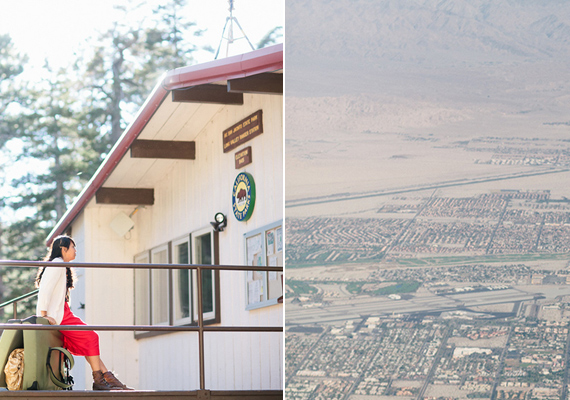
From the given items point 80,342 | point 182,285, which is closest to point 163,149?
point 182,285

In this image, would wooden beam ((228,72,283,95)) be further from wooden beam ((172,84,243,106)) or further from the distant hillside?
the distant hillside

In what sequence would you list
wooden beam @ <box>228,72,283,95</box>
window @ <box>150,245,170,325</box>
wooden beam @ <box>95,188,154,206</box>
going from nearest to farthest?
1. wooden beam @ <box>228,72,283,95</box>
2. window @ <box>150,245,170,325</box>
3. wooden beam @ <box>95,188,154,206</box>

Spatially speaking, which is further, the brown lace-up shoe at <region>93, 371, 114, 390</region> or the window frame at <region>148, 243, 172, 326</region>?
the window frame at <region>148, 243, 172, 326</region>

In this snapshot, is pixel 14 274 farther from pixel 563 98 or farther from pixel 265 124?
pixel 563 98

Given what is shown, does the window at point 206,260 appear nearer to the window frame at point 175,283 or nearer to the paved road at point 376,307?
the window frame at point 175,283

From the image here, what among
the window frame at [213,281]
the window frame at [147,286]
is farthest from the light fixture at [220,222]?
the window frame at [147,286]

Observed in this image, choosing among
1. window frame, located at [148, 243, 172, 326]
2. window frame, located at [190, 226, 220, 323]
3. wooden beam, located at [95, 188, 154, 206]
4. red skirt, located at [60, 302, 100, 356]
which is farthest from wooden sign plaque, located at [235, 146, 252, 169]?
wooden beam, located at [95, 188, 154, 206]

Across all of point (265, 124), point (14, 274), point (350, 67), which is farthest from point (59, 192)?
point (350, 67)
